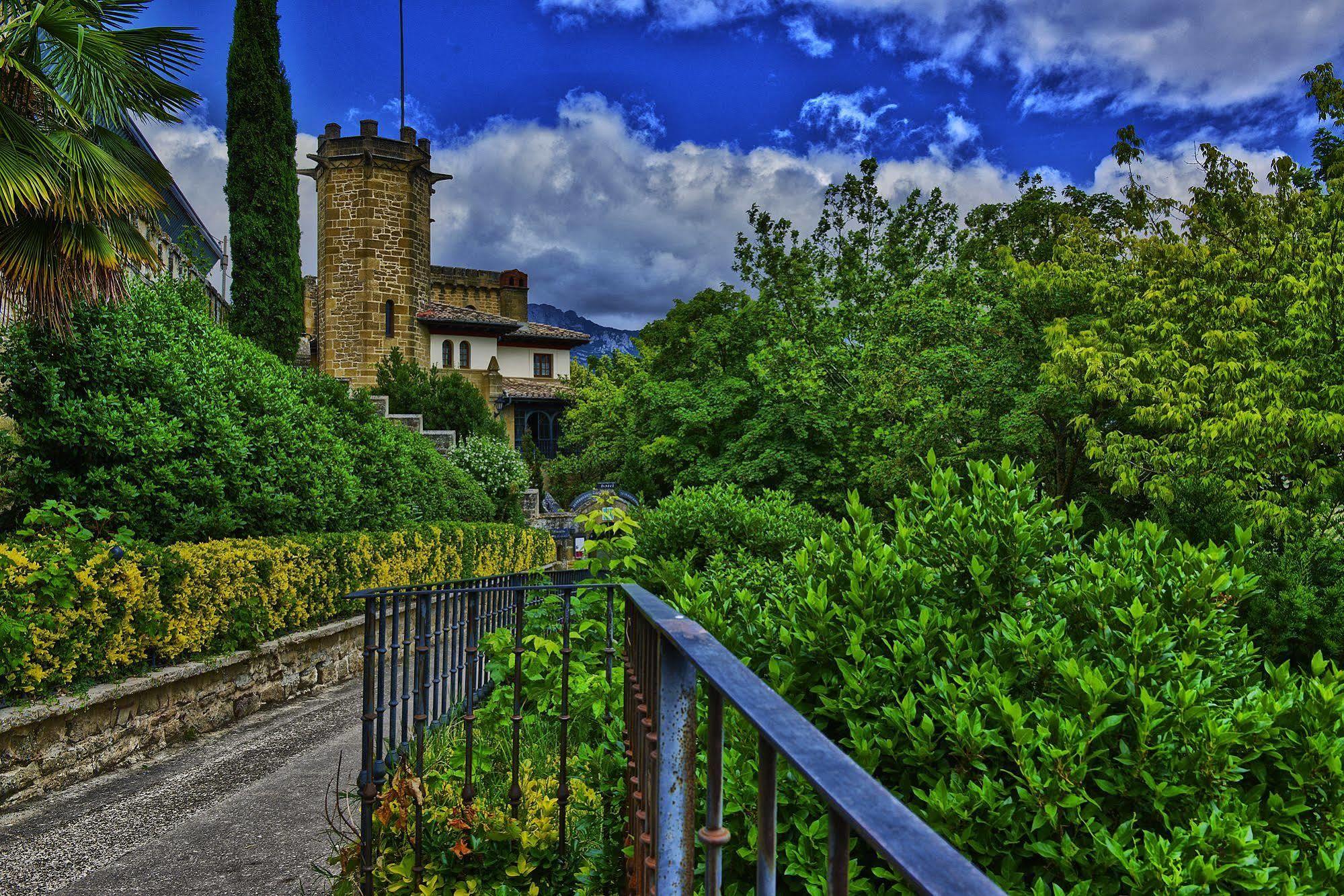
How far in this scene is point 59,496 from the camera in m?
7.44

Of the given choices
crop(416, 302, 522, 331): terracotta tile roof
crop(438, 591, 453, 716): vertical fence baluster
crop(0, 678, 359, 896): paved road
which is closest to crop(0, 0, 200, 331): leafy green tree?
Answer: crop(0, 678, 359, 896): paved road

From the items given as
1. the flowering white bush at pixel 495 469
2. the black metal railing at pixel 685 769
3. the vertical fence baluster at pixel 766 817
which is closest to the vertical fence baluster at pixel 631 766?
the black metal railing at pixel 685 769

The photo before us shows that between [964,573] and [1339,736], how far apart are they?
963 millimetres

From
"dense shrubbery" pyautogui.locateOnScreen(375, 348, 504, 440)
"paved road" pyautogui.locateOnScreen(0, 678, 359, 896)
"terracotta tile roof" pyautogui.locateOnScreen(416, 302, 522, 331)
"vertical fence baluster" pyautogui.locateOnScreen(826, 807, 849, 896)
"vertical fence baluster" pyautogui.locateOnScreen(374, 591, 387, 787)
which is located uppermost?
"terracotta tile roof" pyautogui.locateOnScreen(416, 302, 522, 331)

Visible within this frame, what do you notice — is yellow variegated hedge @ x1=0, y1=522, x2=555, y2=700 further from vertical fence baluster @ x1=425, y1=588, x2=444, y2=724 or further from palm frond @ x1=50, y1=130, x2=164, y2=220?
palm frond @ x1=50, y1=130, x2=164, y2=220

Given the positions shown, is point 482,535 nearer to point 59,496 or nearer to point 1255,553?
point 59,496

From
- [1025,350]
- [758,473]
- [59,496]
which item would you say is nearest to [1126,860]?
[59,496]

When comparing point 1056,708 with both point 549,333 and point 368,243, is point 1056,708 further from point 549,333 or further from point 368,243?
point 549,333

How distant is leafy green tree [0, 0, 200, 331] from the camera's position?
24.1 feet

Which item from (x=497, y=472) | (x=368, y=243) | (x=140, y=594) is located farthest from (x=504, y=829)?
(x=368, y=243)

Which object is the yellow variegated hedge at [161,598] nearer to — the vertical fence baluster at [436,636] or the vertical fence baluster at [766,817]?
the vertical fence baluster at [436,636]

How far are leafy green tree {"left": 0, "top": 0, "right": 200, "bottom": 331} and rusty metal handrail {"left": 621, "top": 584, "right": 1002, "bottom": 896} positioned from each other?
24.9 ft

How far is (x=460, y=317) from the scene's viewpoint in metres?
37.0

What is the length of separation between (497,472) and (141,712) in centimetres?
1676
